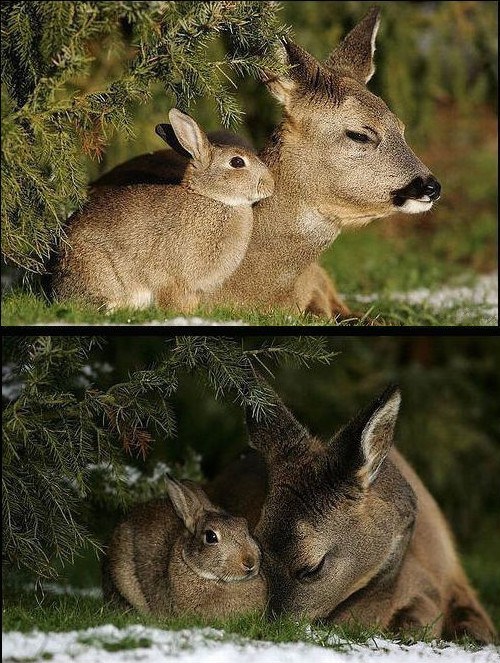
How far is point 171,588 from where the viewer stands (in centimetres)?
346

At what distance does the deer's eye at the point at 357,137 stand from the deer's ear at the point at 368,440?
655 mm

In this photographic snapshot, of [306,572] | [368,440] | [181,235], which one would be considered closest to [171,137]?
[181,235]

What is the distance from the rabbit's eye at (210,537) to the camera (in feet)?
11.1

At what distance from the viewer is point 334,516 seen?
3367mm

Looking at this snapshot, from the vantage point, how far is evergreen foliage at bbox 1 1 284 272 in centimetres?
307

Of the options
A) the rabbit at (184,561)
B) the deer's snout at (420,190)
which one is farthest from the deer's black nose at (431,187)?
the rabbit at (184,561)

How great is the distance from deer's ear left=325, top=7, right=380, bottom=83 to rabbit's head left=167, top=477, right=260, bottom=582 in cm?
122

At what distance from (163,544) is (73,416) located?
0.50 meters

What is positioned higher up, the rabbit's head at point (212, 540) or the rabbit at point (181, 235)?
the rabbit at point (181, 235)

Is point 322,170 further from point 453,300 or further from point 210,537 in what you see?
point 453,300

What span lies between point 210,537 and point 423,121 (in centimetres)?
243

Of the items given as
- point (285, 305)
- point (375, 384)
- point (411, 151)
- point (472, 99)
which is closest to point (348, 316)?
point (285, 305)

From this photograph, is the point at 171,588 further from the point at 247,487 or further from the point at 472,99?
the point at 472,99

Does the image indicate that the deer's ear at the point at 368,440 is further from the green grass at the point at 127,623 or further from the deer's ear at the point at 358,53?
the deer's ear at the point at 358,53
